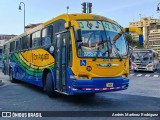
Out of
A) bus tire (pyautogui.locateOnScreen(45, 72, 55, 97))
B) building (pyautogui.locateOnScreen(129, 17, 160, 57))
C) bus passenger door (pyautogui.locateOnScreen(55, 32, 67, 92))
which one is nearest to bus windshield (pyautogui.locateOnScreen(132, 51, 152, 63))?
bus tire (pyautogui.locateOnScreen(45, 72, 55, 97))

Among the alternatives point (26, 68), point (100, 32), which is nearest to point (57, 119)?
point (100, 32)

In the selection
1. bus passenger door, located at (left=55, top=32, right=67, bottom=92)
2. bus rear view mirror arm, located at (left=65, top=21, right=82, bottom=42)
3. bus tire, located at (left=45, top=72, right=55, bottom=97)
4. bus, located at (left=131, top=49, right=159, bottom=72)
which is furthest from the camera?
bus, located at (left=131, top=49, right=159, bottom=72)

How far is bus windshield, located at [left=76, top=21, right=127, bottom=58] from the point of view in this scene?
31.1ft

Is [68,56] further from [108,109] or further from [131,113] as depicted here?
[131,113]

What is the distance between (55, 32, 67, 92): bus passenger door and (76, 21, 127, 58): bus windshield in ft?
3.10

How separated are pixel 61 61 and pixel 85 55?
54.0 inches

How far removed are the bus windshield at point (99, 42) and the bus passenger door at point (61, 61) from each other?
944 millimetres

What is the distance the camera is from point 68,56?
9844 mm

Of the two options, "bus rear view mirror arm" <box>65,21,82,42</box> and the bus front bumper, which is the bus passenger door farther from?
the bus front bumper

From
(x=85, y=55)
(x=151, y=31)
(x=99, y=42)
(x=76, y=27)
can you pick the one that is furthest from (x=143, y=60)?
(x=151, y=31)

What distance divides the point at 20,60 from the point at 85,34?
8223 millimetres

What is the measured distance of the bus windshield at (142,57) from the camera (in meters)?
30.8

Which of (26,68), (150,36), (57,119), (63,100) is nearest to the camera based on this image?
(57,119)

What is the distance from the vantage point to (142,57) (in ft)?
101
